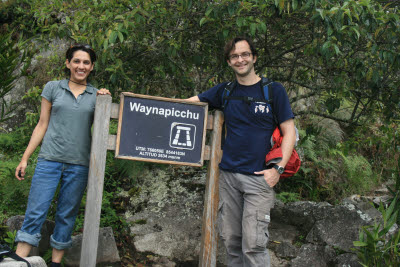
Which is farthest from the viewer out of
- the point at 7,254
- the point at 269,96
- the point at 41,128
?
the point at 41,128

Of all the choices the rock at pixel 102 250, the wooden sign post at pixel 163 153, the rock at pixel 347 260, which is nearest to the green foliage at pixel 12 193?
the rock at pixel 102 250

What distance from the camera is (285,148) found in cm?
372

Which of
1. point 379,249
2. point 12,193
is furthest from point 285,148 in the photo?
point 12,193

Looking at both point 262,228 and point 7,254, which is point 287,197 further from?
point 7,254

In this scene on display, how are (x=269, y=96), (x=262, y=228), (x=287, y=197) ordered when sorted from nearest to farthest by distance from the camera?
(x=262, y=228) < (x=269, y=96) < (x=287, y=197)

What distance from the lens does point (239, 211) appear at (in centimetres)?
390

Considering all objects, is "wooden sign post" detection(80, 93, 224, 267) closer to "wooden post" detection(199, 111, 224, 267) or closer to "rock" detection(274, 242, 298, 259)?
"wooden post" detection(199, 111, 224, 267)

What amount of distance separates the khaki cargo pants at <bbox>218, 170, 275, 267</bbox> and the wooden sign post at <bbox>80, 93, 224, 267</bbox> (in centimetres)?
44

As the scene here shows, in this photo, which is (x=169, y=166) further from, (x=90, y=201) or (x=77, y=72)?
(x=77, y=72)

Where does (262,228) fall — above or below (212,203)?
below

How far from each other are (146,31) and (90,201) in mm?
2079

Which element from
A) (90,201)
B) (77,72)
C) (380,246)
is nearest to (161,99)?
(77,72)

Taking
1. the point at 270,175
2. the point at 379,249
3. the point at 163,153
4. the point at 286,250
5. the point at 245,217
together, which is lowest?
the point at 286,250

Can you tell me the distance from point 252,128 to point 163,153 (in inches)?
39.6
